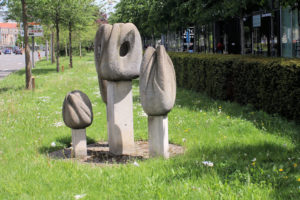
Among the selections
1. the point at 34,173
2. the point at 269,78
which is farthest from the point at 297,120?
the point at 34,173

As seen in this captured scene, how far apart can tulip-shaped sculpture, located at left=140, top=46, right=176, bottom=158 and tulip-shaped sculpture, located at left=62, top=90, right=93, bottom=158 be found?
1073mm

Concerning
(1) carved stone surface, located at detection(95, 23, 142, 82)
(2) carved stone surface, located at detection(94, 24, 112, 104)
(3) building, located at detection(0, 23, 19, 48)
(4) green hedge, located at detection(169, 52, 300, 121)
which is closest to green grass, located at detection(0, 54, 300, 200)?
(4) green hedge, located at detection(169, 52, 300, 121)

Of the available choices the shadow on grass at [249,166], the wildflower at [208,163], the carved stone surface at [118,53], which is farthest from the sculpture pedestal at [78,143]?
the wildflower at [208,163]

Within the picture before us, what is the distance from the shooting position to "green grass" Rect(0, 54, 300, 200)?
4477 mm

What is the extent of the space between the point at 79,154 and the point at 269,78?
455 centimetres

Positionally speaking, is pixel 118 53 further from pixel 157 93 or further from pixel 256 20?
pixel 256 20

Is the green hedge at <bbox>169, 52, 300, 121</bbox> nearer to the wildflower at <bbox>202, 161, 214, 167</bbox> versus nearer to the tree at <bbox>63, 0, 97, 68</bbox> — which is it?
the wildflower at <bbox>202, 161, 214, 167</bbox>

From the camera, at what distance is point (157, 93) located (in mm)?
5684

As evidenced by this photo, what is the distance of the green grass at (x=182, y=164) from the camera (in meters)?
4.48

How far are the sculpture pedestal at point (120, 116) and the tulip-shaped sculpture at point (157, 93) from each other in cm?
79

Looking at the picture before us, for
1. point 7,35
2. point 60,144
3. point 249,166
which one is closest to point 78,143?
point 60,144

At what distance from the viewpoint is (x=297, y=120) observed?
25.7 feet

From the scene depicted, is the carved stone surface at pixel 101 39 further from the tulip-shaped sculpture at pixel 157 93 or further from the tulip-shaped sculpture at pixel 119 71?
the tulip-shaped sculpture at pixel 157 93

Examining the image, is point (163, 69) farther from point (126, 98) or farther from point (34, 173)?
point (34, 173)
